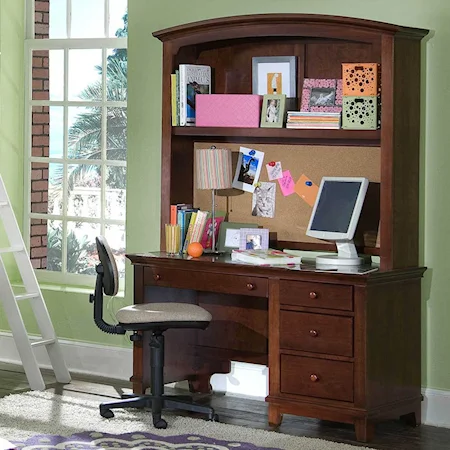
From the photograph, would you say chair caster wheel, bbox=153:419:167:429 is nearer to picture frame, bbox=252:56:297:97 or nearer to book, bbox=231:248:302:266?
book, bbox=231:248:302:266

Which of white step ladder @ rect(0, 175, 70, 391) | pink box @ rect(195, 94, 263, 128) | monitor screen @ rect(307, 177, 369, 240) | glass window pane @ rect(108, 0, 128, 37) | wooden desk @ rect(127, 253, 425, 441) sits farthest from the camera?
glass window pane @ rect(108, 0, 128, 37)

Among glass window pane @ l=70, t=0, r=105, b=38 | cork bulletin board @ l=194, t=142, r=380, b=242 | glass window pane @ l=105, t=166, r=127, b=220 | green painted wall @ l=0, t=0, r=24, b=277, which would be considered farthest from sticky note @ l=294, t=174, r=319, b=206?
green painted wall @ l=0, t=0, r=24, b=277

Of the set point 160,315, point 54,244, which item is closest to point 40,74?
point 54,244

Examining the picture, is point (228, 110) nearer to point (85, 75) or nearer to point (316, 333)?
point (316, 333)

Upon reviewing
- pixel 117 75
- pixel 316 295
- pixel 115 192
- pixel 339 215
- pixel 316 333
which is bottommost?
pixel 316 333

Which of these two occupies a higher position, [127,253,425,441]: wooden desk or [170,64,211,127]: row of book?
[170,64,211,127]: row of book

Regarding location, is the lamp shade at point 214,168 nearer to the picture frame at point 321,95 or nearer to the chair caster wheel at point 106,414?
the picture frame at point 321,95

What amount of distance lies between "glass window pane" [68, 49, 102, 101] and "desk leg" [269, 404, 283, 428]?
227 centimetres

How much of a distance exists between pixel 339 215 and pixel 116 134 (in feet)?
5.75

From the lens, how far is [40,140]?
6523mm

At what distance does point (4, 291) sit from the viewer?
5621mm

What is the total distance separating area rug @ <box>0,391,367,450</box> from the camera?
454 centimetres

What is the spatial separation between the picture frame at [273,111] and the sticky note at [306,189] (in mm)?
335

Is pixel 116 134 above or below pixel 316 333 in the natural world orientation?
above
